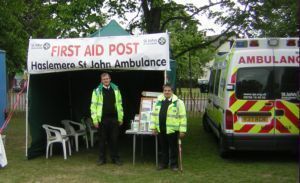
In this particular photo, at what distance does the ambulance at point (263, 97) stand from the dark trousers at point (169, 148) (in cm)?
110

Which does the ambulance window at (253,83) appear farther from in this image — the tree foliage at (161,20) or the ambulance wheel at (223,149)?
the tree foliage at (161,20)

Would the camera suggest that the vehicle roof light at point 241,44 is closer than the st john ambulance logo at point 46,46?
Yes

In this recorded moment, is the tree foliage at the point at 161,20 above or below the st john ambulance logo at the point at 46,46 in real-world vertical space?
above

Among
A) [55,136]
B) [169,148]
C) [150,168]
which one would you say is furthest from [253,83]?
[55,136]

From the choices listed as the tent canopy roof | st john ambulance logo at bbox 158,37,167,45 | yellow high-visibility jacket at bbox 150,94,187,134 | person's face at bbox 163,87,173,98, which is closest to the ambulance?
yellow high-visibility jacket at bbox 150,94,187,134

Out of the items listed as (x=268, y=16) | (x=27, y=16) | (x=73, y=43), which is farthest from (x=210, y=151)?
(x=27, y=16)

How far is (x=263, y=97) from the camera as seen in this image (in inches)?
361

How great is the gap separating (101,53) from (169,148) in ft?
7.67

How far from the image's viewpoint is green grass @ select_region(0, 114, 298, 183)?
322 inches

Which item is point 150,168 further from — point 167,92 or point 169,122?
point 167,92

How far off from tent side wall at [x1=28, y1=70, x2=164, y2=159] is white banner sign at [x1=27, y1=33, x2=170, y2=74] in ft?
2.54

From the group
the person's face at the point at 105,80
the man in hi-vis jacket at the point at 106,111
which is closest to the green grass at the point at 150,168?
the man in hi-vis jacket at the point at 106,111

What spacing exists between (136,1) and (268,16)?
4.82 m

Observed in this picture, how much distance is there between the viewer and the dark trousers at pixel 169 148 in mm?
8830
